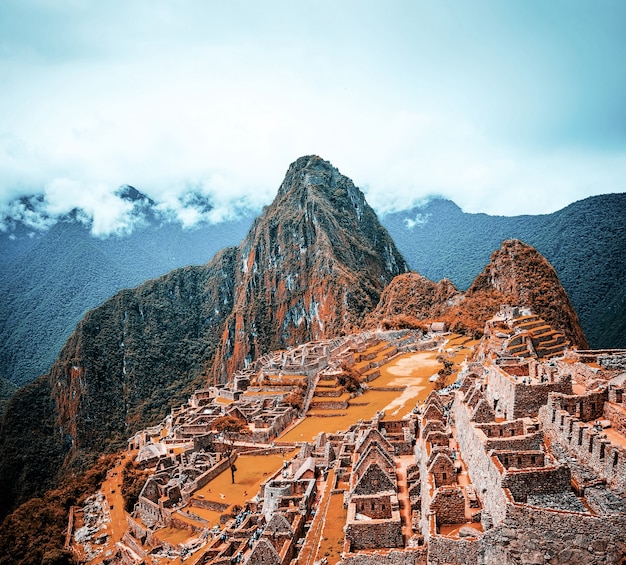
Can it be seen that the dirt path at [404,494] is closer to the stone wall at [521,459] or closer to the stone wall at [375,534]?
the stone wall at [375,534]

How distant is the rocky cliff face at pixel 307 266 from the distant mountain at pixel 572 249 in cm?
3007

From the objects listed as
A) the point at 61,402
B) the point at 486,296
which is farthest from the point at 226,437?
the point at 61,402

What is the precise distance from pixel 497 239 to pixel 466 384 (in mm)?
81052

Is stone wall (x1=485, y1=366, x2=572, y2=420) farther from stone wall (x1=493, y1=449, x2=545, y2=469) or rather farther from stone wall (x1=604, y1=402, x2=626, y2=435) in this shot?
stone wall (x1=493, y1=449, x2=545, y2=469)

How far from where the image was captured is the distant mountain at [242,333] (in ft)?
464

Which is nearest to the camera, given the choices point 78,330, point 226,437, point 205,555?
point 205,555

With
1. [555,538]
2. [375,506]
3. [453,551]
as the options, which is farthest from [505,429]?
[375,506]

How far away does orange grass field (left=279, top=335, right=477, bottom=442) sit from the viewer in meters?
34.3

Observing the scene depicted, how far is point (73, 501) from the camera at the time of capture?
1607 inches

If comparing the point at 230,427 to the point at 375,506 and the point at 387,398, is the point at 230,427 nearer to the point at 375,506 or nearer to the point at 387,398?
the point at 387,398

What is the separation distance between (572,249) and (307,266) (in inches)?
4069

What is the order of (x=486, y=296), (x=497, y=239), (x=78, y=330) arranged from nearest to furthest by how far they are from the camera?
1. (x=486, y=296)
2. (x=497, y=239)
3. (x=78, y=330)

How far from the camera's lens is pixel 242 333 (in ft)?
575

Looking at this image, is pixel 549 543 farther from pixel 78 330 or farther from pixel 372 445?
pixel 78 330
